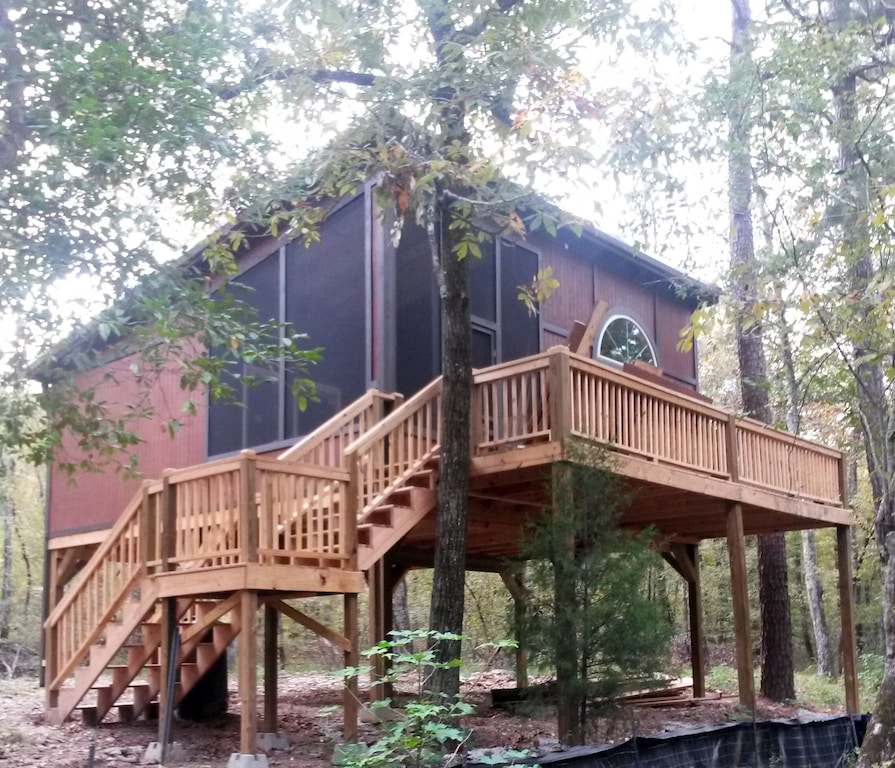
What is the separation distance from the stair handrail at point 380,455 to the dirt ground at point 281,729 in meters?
1.92

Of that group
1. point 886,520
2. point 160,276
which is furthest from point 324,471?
point 886,520

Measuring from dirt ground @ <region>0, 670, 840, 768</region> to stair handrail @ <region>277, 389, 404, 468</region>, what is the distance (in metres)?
2.42

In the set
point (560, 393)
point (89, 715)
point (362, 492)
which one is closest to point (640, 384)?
point (560, 393)

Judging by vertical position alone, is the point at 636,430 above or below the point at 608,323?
below

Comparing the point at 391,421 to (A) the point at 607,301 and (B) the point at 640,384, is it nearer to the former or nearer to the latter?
(B) the point at 640,384

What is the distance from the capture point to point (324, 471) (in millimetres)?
8930

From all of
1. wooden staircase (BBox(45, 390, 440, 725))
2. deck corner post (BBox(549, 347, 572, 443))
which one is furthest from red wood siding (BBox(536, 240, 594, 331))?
deck corner post (BBox(549, 347, 572, 443))

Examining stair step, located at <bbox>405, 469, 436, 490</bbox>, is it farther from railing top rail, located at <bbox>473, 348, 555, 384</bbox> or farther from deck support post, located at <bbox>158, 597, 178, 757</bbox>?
deck support post, located at <bbox>158, 597, 178, 757</bbox>

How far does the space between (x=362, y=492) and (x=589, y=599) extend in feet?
7.72

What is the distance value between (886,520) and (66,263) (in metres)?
7.69

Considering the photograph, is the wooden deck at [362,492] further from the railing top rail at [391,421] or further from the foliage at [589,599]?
the foliage at [589,599]

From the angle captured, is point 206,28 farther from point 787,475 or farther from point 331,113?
point 787,475

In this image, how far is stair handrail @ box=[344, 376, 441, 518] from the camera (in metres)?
9.78

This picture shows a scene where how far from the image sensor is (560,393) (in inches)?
385
